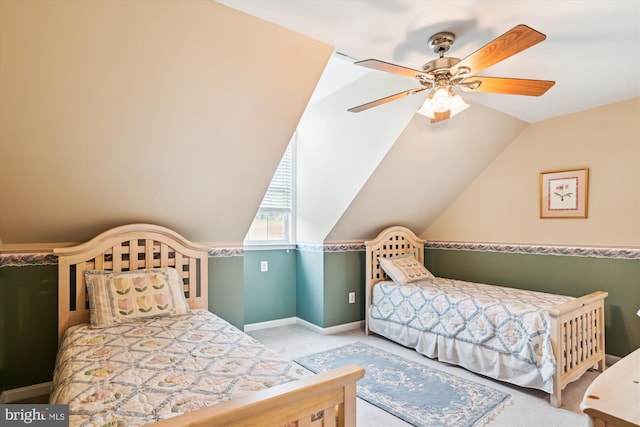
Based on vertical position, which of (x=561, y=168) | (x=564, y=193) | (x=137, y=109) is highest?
(x=137, y=109)

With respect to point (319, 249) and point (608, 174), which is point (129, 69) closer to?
point (319, 249)

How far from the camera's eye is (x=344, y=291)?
4246 mm

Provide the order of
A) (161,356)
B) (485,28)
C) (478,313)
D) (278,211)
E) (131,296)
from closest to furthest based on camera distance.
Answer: (161,356)
(485,28)
(131,296)
(478,313)
(278,211)

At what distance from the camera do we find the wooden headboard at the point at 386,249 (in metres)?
4.06

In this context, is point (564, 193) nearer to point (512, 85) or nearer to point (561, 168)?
point (561, 168)

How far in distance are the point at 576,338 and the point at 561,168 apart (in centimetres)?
169

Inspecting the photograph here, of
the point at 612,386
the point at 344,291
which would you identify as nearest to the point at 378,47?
the point at 612,386

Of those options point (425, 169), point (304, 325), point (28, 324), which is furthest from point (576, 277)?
point (28, 324)

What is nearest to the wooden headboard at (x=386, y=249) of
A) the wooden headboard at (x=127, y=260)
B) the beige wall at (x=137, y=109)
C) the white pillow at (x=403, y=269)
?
the white pillow at (x=403, y=269)

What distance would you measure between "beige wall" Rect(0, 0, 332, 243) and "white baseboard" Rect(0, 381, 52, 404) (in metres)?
1.11

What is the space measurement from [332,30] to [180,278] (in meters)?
2.14

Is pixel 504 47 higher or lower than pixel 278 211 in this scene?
higher

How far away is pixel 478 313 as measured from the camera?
299 cm

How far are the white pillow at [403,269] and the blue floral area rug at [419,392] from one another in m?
0.85
